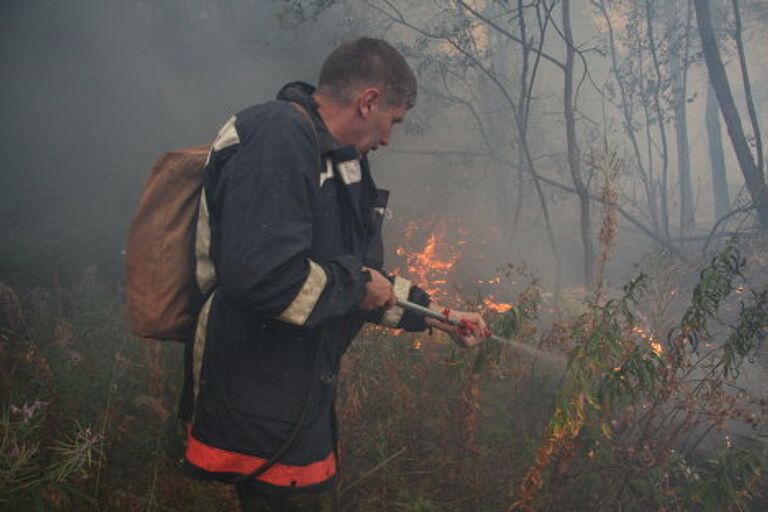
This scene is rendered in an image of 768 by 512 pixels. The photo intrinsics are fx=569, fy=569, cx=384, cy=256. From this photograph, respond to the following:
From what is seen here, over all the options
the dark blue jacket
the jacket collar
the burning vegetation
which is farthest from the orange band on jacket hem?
Result: the jacket collar

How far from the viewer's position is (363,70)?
2.05m

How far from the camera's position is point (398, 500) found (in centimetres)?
366

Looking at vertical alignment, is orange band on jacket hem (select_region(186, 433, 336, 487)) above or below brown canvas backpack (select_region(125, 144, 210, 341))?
below

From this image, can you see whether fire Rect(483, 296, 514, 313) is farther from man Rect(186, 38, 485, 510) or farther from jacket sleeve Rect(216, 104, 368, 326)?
jacket sleeve Rect(216, 104, 368, 326)

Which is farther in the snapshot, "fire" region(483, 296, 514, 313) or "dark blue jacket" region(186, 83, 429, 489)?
"fire" region(483, 296, 514, 313)

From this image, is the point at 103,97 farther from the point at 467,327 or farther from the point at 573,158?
the point at 467,327

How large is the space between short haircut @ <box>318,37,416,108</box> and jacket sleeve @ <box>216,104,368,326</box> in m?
0.34

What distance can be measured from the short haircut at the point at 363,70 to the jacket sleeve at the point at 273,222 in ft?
1.13

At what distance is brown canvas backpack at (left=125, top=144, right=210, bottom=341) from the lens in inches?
77.0

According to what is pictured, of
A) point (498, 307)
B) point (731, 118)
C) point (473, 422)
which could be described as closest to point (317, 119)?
point (473, 422)

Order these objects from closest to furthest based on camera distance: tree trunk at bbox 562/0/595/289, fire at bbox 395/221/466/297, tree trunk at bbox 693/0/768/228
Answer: tree trunk at bbox 562/0/595/289 < tree trunk at bbox 693/0/768/228 < fire at bbox 395/221/466/297

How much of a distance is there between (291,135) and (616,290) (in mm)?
11053

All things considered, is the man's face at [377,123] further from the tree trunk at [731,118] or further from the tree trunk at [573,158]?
the tree trunk at [731,118]

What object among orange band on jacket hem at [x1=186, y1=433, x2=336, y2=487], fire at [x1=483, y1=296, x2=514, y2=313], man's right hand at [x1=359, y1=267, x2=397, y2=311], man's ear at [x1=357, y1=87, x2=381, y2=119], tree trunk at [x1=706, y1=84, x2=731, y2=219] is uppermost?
tree trunk at [x1=706, y1=84, x2=731, y2=219]
